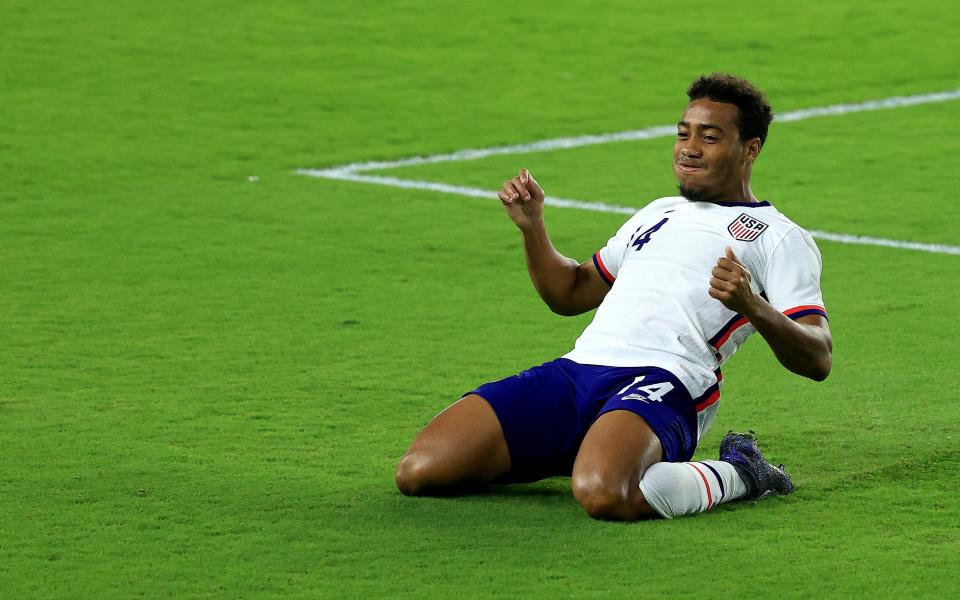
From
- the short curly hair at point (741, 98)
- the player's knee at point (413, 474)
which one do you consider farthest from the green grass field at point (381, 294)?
the short curly hair at point (741, 98)

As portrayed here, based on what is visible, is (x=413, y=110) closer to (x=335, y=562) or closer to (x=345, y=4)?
(x=345, y=4)

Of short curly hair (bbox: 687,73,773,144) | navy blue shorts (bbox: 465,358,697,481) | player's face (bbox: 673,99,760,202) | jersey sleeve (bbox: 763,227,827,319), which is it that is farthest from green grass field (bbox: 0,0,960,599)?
short curly hair (bbox: 687,73,773,144)

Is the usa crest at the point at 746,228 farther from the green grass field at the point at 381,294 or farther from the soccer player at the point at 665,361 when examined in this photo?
the green grass field at the point at 381,294

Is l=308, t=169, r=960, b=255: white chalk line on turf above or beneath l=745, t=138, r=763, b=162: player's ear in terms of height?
beneath

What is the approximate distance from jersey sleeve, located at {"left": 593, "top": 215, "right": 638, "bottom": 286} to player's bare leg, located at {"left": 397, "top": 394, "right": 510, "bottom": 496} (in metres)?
0.60

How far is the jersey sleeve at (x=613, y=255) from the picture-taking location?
5.00 meters

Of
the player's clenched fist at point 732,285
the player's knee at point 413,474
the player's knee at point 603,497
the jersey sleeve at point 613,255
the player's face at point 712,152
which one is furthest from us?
the jersey sleeve at point 613,255

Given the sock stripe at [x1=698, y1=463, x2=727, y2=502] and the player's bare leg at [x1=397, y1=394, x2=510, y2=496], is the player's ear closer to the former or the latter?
the sock stripe at [x1=698, y1=463, x2=727, y2=502]

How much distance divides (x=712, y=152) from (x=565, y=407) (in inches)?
31.2

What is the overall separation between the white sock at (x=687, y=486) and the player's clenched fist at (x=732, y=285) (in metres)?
0.46

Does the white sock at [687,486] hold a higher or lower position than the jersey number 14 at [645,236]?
lower

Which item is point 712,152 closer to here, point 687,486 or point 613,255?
point 613,255

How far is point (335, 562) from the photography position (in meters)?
4.15

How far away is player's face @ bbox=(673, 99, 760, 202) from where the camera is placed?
15.8ft
